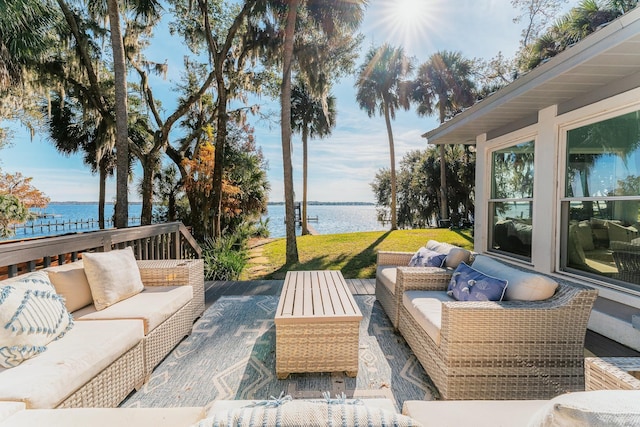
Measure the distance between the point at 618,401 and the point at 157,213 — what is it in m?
15.5

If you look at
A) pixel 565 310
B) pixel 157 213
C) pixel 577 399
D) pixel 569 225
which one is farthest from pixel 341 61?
pixel 157 213

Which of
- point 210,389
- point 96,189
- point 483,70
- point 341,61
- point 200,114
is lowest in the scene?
point 210,389

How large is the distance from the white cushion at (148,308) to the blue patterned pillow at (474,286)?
245 centimetres

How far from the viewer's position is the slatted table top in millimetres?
2275

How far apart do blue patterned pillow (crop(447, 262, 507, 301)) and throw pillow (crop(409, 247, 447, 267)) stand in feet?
1.63

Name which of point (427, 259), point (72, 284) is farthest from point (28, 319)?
point (427, 259)

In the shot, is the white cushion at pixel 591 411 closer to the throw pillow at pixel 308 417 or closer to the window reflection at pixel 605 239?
the throw pillow at pixel 308 417

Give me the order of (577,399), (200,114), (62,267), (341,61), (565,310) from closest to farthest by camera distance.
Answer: (577,399), (565,310), (62,267), (341,61), (200,114)

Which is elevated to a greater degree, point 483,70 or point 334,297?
point 483,70

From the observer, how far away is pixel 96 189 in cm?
1475

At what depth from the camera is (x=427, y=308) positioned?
2498 millimetres

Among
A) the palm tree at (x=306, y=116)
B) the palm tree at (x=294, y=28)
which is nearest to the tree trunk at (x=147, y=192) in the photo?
the palm tree at (x=294, y=28)

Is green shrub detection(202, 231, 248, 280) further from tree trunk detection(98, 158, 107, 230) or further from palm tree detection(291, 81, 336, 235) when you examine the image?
tree trunk detection(98, 158, 107, 230)

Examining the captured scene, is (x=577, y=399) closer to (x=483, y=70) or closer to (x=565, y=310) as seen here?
(x=565, y=310)
